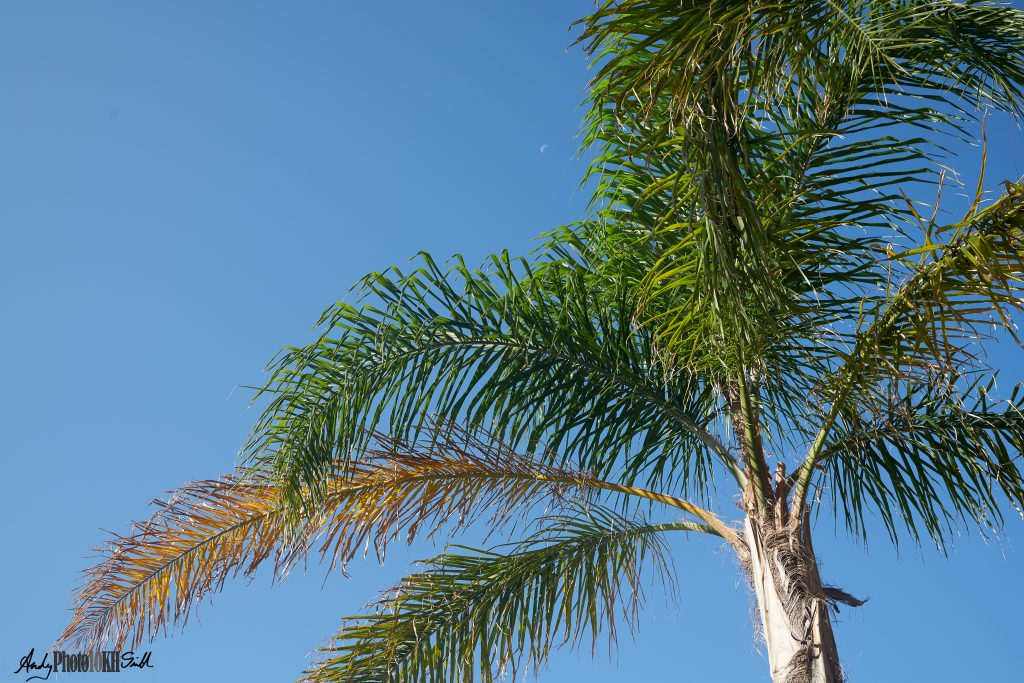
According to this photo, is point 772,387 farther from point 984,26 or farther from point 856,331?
point 984,26

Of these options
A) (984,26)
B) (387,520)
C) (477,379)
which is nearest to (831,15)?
(984,26)

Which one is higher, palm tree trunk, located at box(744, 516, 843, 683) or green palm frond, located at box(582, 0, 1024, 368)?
green palm frond, located at box(582, 0, 1024, 368)

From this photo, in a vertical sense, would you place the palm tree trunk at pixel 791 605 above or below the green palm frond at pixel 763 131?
below

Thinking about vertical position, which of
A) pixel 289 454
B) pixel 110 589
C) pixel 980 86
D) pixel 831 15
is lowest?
pixel 110 589

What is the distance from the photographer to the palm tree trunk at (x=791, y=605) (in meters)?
4.48

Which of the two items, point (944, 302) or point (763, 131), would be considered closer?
point (944, 302)

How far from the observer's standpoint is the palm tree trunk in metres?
4.48

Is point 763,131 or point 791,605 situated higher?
point 763,131

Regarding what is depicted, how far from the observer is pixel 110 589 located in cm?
527

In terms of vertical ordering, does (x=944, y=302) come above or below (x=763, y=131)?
below

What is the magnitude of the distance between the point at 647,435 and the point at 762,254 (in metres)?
2.05

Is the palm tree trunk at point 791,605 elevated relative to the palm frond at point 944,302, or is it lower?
lower

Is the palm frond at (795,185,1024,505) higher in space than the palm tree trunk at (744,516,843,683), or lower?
higher

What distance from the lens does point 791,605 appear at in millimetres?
4586
